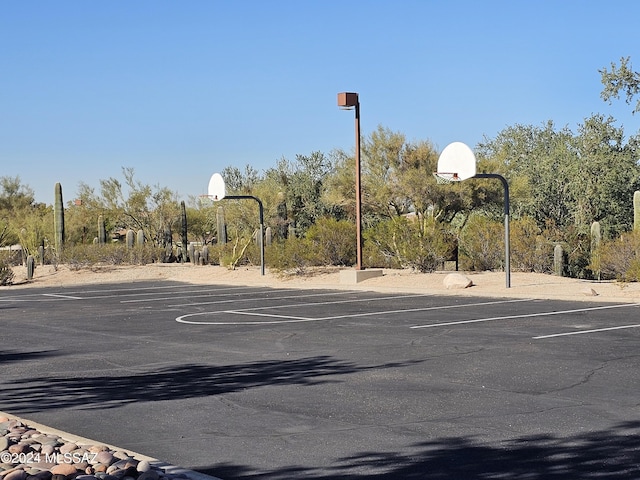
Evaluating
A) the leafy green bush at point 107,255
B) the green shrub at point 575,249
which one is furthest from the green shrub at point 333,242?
the leafy green bush at point 107,255

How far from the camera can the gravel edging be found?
240 inches

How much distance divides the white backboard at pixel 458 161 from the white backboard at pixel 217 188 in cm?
1077

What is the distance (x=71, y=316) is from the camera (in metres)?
20.3

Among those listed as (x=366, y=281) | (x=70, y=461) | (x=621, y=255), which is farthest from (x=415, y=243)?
(x=70, y=461)

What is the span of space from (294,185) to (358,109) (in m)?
23.2

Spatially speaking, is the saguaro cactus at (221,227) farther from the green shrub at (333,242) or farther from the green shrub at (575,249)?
the green shrub at (575,249)

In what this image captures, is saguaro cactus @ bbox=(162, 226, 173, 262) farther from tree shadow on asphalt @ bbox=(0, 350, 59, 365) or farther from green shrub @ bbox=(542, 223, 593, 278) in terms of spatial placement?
→ tree shadow on asphalt @ bbox=(0, 350, 59, 365)

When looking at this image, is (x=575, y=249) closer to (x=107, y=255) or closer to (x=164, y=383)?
(x=107, y=255)

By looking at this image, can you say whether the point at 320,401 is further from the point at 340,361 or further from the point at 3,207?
the point at 3,207

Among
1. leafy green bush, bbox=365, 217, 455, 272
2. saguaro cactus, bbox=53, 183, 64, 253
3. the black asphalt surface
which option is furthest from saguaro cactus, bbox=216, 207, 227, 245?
the black asphalt surface

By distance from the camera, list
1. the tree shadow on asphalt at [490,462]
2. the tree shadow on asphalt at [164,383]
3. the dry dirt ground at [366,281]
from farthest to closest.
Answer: the dry dirt ground at [366,281] → the tree shadow on asphalt at [164,383] → the tree shadow on asphalt at [490,462]

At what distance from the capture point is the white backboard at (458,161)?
2395 centimetres

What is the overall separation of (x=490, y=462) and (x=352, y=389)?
10.7 ft

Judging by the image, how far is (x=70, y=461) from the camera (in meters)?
6.53
